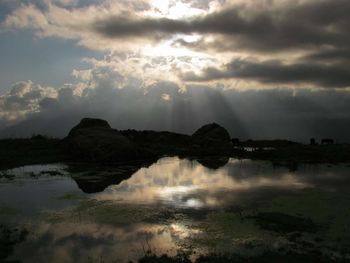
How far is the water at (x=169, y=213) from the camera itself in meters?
13.6

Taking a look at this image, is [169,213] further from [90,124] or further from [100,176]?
[90,124]

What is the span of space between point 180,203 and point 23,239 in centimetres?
862

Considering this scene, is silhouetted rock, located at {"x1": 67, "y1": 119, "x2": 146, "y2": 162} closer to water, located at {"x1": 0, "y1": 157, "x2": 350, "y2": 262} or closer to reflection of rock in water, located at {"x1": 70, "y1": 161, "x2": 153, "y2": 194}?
reflection of rock in water, located at {"x1": 70, "y1": 161, "x2": 153, "y2": 194}

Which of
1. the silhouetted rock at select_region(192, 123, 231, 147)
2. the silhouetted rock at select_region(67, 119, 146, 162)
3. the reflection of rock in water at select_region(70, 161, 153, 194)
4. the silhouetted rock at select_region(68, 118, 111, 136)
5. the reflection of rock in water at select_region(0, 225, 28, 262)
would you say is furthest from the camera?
the silhouetted rock at select_region(192, 123, 231, 147)

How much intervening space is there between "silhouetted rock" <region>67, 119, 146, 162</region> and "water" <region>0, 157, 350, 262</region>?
728cm

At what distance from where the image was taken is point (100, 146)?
40.2 metres

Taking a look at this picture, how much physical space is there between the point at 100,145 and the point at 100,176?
34.9 ft

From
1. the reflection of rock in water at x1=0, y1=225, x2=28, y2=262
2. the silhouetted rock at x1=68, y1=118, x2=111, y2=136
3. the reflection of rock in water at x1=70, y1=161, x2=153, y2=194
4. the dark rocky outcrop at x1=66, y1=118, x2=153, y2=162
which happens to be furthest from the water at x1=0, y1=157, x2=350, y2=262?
the silhouetted rock at x1=68, y1=118, x2=111, y2=136

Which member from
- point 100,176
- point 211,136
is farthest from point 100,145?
point 211,136

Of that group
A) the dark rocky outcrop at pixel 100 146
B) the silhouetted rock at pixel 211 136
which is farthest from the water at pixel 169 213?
the silhouetted rock at pixel 211 136

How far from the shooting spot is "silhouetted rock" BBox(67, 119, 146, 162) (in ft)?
131

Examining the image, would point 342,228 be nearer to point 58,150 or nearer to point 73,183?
point 73,183

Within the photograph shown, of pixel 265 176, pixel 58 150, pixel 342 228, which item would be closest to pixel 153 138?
pixel 58 150

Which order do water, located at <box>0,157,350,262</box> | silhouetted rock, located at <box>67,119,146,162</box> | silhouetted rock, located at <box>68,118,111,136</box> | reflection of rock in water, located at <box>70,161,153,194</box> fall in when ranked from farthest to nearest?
silhouetted rock, located at <box>68,118,111,136</box> → silhouetted rock, located at <box>67,119,146,162</box> → reflection of rock in water, located at <box>70,161,153,194</box> → water, located at <box>0,157,350,262</box>
